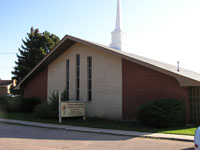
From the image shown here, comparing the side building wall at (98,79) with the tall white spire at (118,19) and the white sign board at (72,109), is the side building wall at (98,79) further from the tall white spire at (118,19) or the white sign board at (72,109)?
the tall white spire at (118,19)

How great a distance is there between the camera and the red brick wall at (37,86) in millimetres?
23828

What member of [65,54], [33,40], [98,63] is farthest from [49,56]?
[33,40]

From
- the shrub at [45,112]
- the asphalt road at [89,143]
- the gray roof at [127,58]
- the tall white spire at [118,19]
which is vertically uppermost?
the tall white spire at [118,19]

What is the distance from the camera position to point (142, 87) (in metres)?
17.2

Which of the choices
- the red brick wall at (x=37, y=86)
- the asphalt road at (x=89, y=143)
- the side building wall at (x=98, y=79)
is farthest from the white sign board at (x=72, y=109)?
the red brick wall at (x=37, y=86)

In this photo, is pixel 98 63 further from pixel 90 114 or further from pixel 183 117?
pixel 183 117

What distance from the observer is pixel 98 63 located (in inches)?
788

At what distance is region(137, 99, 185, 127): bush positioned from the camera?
44.9 ft

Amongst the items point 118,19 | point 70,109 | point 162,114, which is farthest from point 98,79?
point 118,19

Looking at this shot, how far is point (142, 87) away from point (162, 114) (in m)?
3.82

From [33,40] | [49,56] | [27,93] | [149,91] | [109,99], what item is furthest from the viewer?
[33,40]

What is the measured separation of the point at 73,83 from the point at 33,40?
23.6 meters

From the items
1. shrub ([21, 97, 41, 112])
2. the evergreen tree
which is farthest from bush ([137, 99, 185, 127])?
the evergreen tree

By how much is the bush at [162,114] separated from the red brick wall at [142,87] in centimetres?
146
